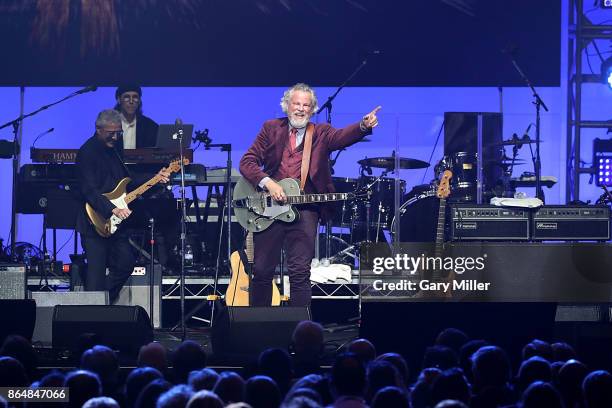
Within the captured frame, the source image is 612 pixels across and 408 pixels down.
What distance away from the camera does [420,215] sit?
1231 centimetres

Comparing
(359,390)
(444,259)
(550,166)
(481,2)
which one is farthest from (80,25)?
(359,390)

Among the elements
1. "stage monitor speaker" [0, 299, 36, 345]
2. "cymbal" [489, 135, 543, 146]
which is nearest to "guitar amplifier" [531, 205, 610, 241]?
"cymbal" [489, 135, 543, 146]

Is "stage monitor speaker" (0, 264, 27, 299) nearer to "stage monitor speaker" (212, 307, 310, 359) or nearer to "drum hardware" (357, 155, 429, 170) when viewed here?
"stage monitor speaker" (212, 307, 310, 359)

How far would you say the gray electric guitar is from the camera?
320 inches

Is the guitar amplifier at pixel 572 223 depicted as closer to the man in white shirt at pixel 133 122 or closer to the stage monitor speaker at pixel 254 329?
the stage monitor speaker at pixel 254 329

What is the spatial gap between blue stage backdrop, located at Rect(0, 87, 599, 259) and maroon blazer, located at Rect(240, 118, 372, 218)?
456 centimetres

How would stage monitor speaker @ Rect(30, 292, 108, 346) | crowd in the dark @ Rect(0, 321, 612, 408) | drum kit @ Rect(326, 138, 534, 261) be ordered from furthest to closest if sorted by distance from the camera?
drum kit @ Rect(326, 138, 534, 261)
stage monitor speaker @ Rect(30, 292, 108, 346)
crowd in the dark @ Rect(0, 321, 612, 408)

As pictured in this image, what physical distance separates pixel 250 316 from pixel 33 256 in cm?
640

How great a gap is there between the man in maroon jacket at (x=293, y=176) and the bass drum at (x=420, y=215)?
13.4 ft

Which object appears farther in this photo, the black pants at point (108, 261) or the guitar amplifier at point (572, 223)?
the black pants at point (108, 261)

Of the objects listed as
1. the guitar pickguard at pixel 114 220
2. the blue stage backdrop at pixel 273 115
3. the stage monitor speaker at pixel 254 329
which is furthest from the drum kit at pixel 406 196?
the stage monitor speaker at pixel 254 329

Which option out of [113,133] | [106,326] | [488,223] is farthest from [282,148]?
[113,133]

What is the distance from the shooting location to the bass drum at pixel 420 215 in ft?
40.1

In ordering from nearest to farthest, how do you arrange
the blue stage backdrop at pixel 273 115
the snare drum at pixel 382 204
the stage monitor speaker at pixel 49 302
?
the stage monitor speaker at pixel 49 302 < the snare drum at pixel 382 204 < the blue stage backdrop at pixel 273 115
